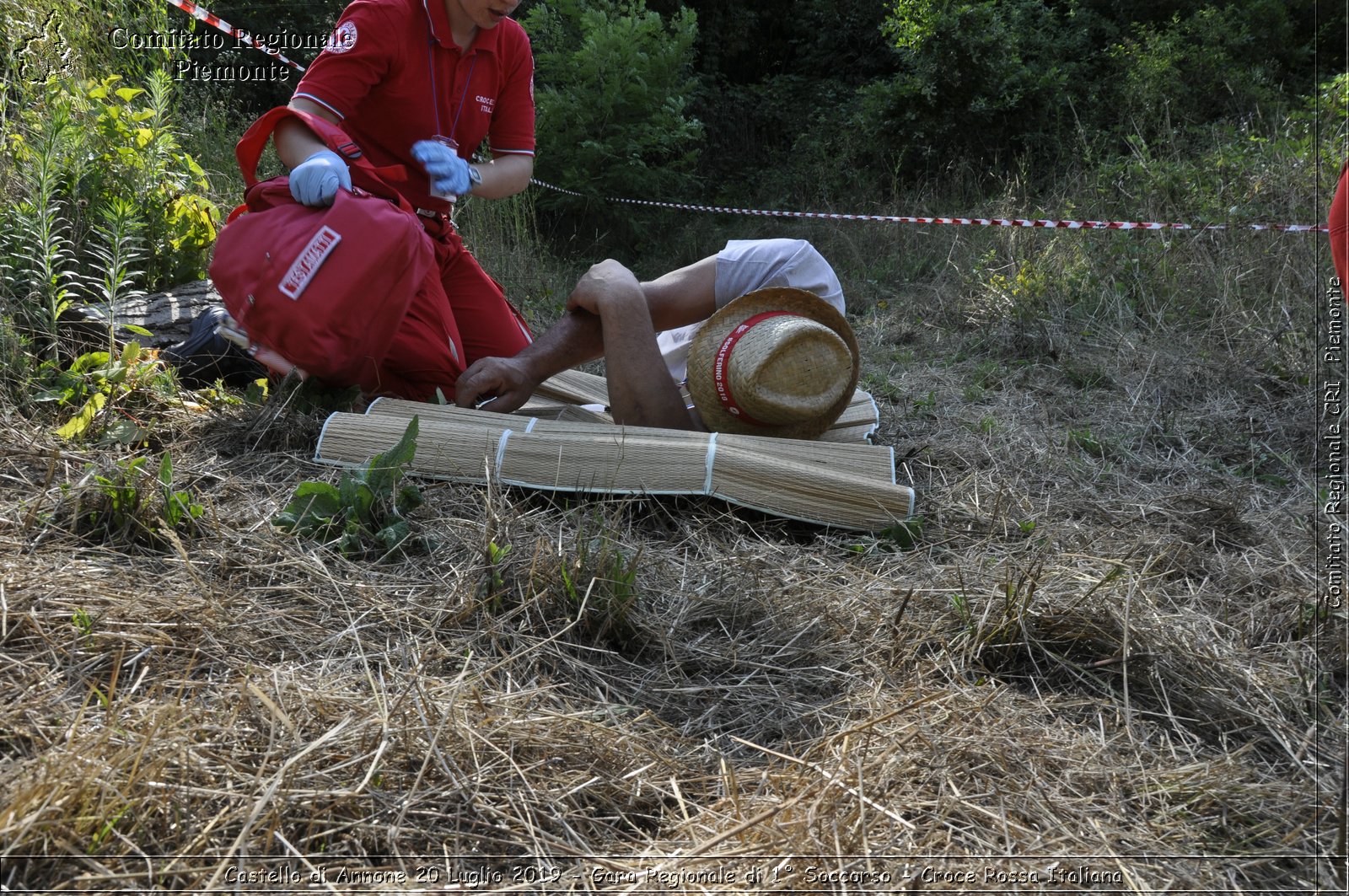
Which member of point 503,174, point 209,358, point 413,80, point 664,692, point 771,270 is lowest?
point 664,692

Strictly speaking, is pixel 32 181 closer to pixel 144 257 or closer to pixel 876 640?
pixel 144 257

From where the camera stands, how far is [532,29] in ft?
23.7

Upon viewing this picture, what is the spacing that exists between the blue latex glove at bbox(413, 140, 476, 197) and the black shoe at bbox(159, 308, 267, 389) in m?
0.80

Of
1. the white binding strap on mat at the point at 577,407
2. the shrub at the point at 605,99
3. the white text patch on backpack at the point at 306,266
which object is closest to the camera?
the white text patch on backpack at the point at 306,266

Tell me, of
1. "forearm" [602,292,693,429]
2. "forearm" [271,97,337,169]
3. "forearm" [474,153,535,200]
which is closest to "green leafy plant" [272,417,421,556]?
"forearm" [602,292,693,429]

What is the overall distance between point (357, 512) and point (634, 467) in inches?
25.6

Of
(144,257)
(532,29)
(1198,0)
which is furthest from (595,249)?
(1198,0)

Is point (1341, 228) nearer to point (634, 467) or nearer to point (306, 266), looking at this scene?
point (634, 467)

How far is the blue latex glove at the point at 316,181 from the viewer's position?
8.35ft

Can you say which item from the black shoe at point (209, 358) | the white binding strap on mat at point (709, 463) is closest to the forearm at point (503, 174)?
the black shoe at point (209, 358)

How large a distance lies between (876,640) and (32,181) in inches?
113

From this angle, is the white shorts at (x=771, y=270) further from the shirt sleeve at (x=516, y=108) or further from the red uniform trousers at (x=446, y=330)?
the shirt sleeve at (x=516, y=108)

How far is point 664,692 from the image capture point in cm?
162

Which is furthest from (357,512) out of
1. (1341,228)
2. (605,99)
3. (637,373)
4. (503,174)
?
(605,99)
